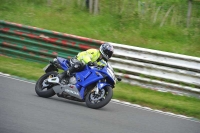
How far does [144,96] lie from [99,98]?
2255 millimetres

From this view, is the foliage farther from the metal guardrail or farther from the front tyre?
the front tyre

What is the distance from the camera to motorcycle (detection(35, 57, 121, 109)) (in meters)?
9.12

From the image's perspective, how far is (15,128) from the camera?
6531mm

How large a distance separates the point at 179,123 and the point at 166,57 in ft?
11.1

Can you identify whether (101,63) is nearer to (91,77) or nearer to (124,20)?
(91,77)

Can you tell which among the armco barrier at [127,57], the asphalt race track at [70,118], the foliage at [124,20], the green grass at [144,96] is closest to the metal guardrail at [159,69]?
the armco barrier at [127,57]

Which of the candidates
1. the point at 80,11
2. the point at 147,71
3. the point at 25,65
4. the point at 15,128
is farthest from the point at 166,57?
the point at 15,128

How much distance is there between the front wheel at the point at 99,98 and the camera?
29.4ft

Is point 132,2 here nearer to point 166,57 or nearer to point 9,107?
point 166,57

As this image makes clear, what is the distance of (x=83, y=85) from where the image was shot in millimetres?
9359

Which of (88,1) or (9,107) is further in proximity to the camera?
(88,1)

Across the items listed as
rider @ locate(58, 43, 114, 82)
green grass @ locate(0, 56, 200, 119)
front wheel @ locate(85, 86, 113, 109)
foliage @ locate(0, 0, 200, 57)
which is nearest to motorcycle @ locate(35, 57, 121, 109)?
front wheel @ locate(85, 86, 113, 109)

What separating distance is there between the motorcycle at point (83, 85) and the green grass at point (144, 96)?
143cm

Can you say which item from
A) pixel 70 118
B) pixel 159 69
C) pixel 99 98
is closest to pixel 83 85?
pixel 99 98
